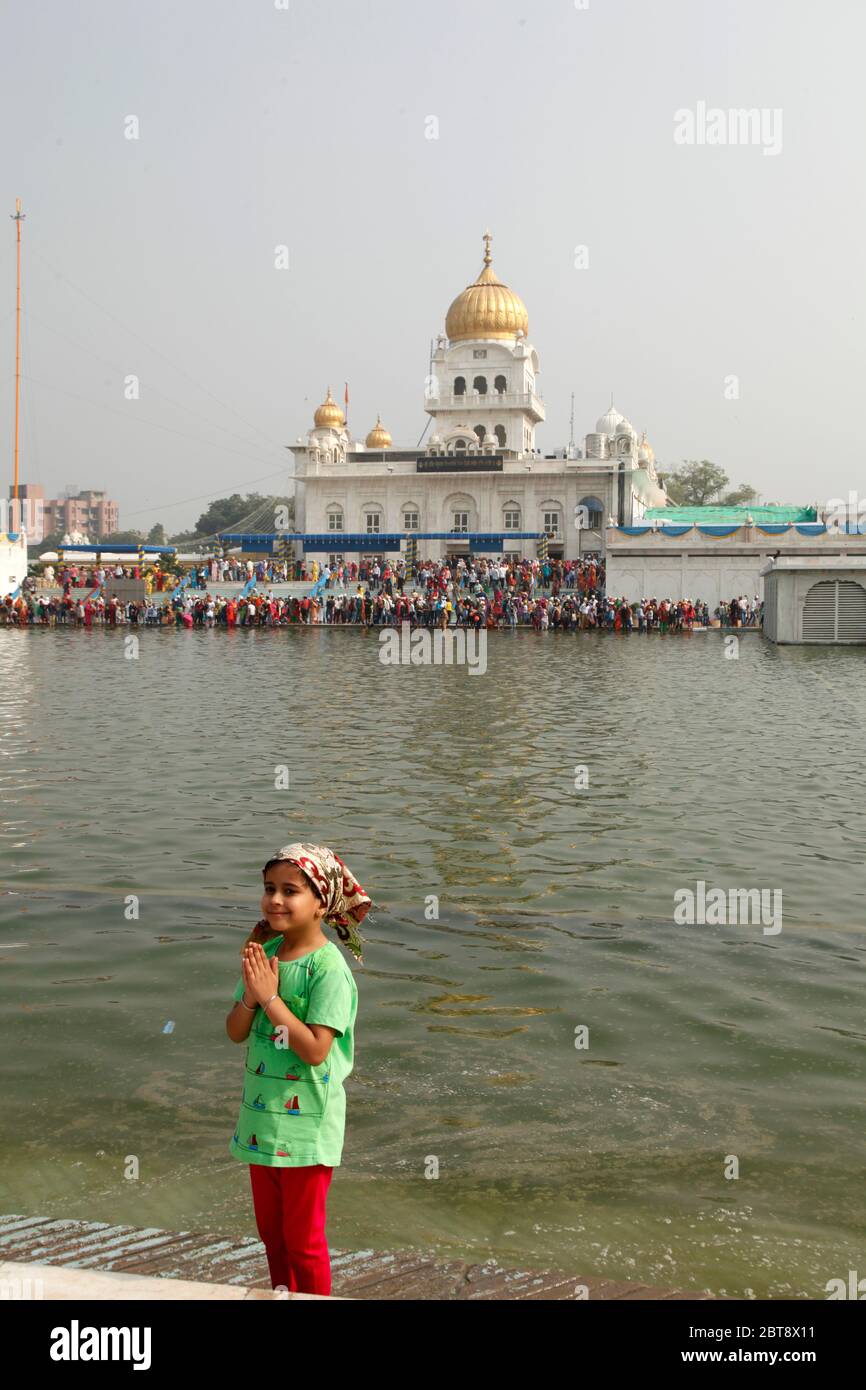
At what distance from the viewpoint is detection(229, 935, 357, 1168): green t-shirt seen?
336cm

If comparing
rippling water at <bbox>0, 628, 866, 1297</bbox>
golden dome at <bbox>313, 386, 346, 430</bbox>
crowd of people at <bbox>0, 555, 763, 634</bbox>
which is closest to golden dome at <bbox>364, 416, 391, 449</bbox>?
golden dome at <bbox>313, 386, 346, 430</bbox>

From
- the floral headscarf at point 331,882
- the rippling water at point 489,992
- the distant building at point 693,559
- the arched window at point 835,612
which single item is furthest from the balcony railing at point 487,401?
the floral headscarf at point 331,882

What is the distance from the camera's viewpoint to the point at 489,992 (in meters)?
6.66

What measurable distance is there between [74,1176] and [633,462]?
65.5 meters

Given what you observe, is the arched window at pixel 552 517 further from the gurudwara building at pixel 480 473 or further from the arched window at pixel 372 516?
the arched window at pixel 372 516

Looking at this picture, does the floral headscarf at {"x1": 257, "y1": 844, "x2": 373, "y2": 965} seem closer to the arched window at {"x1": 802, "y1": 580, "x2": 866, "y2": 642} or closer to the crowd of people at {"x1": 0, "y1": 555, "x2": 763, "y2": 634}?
the arched window at {"x1": 802, "y1": 580, "x2": 866, "y2": 642}

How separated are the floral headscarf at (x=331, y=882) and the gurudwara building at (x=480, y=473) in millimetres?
60477

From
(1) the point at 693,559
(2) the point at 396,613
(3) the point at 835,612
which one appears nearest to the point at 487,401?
(1) the point at 693,559

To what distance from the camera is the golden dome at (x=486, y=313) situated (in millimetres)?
75812

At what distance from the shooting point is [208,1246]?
12.8 ft

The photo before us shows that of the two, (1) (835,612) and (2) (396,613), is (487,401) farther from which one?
(1) (835,612)

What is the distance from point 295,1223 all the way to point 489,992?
3372mm

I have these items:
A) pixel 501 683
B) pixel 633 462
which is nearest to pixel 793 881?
pixel 501 683
